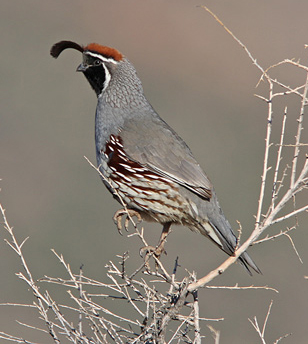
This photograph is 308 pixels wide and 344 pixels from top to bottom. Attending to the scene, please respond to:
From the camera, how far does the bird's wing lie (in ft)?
14.4

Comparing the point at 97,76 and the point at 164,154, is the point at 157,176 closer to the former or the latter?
the point at 164,154

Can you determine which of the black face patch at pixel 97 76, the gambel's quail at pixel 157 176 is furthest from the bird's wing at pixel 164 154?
the black face patch at pixel 97 76

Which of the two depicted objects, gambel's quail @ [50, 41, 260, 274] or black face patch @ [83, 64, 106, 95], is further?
black face patch @ [83, 64, 106, 95]

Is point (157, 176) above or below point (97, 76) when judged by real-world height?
below

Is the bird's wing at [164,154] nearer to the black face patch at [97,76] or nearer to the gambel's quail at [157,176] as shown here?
the gambel's quail at [157,176]

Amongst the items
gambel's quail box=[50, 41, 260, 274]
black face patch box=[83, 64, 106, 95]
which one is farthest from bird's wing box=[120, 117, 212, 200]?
black face patch box=[83, 64, 106, 95]

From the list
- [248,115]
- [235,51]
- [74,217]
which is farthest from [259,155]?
[235,51]

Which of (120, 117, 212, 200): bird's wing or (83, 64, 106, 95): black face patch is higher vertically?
(83, 64, 106, 95): black face patch

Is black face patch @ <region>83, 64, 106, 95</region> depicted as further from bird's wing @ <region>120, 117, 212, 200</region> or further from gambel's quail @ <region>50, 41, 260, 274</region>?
bird's wing @ <region>120, 117, 212, 200</region>

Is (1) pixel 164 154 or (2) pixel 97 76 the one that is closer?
(1) pixel 164 154

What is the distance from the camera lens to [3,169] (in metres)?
11.5

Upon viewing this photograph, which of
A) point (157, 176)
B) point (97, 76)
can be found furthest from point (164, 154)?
point (97, 76)

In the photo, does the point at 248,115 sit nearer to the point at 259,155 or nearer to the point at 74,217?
the point at 259,155

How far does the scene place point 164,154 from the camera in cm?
449
